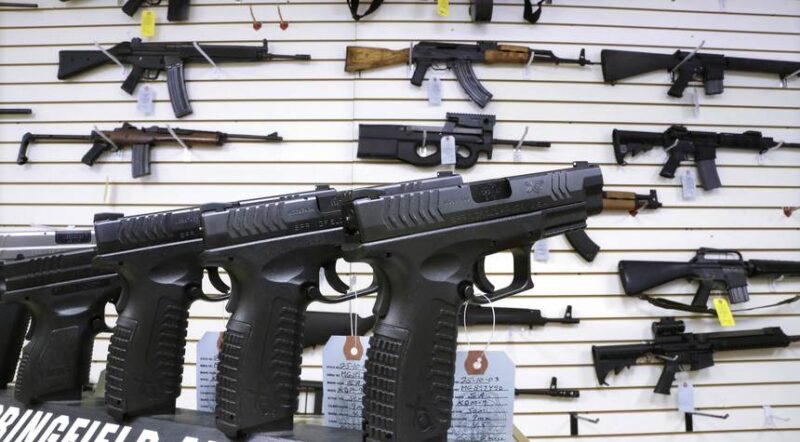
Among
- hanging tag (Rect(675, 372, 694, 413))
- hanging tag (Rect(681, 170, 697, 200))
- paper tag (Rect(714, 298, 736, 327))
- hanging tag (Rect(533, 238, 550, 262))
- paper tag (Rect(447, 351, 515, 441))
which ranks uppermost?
hanging tag (Rect(681, 170, 697, 200))

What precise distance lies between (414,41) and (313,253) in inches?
87.6

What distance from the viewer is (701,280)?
3.20 meters

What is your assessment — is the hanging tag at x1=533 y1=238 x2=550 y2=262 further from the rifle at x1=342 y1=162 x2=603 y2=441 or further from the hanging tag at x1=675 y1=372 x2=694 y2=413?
the rifle at x1=342 y1=162 x2=603 y2=441

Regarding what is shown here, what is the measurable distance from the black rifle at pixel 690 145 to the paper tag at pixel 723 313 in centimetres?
70

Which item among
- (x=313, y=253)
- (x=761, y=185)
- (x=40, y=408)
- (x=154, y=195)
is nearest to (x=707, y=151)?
(x=761, y=185)

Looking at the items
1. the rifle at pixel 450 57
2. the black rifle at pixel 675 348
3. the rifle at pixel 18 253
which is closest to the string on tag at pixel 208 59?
the rifle at pixel 450 57

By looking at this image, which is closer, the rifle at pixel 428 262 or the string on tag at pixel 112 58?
the rifle at pixel 428 262

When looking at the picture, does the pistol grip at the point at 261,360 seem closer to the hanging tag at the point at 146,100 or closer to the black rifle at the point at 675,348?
the black rifle at the point at 675,348

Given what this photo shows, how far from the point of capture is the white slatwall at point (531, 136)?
3.21 m

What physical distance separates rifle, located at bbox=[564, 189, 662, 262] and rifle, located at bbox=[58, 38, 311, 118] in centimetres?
197

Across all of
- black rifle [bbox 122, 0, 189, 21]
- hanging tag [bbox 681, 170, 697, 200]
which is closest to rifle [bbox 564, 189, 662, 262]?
hanging tag [bbox 681, 170, 697, 200]

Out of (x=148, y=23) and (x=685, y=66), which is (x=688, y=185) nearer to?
(x=685, y=66)

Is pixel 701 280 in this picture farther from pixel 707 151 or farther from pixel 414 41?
pixel 414 41

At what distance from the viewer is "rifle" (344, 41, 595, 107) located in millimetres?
3307
